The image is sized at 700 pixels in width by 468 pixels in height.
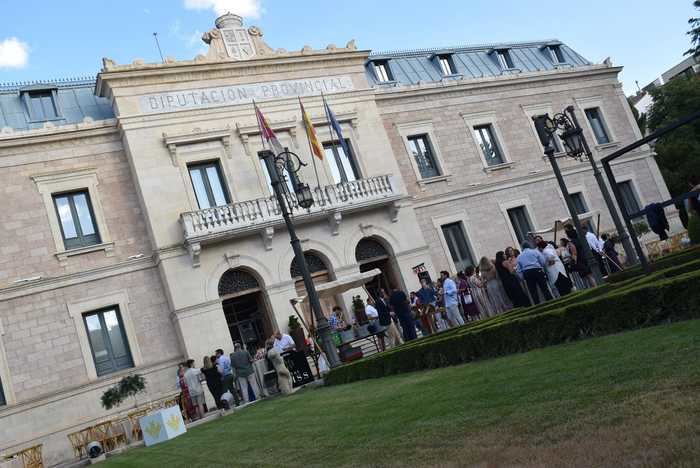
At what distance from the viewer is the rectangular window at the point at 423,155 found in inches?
1081

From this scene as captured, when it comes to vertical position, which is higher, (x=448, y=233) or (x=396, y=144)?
(x=396, y=144)

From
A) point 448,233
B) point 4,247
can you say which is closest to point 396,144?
point 448,233

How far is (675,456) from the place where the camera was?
2.90 m

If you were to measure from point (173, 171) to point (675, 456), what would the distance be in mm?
21046

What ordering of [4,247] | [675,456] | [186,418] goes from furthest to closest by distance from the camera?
1. [4,247]
2. [186,418]
3. [675,456]

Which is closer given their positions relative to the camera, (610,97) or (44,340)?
(44,340)

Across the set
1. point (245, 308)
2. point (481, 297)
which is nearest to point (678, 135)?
point (481, 297)

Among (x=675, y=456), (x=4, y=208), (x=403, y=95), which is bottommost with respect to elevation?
(x=675, y=456)

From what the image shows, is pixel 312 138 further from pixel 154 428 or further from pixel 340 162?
pixel 154 428

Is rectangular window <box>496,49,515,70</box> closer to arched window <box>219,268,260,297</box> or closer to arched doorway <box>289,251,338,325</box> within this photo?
arched doorway <box>289,251,338,325</box>

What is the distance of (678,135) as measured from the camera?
3894 centimetres

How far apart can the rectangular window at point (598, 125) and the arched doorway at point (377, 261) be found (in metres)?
13.7

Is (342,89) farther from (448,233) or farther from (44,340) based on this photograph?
(44,340)

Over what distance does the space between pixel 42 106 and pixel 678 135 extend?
34.6 metres
